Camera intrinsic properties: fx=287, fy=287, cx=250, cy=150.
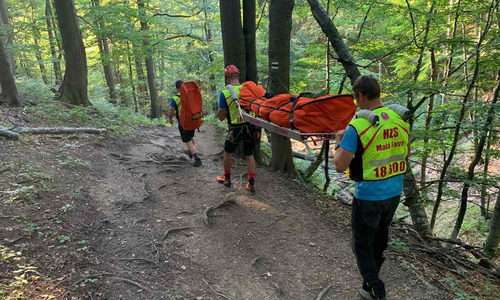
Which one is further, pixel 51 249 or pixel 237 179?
pixel 237 179

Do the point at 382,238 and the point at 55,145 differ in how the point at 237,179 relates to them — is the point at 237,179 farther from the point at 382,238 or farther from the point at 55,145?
the point at 55,145

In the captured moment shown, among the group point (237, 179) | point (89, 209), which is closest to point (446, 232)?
point (237, 179)

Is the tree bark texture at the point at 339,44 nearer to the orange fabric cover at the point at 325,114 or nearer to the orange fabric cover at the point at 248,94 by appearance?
the orange fabric cover at the point at 248,94

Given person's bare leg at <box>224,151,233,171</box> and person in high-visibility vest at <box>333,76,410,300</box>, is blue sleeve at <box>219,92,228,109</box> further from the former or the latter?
person in high-visibility vest at <box>333,76,410,300</box>

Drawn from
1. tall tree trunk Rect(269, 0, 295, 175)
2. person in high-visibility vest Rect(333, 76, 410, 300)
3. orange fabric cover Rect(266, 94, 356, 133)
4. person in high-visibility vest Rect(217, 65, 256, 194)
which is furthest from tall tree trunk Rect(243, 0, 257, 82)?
person in high-visibility vest Rect(333, 76, 410, 300)

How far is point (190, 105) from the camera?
7324 mm

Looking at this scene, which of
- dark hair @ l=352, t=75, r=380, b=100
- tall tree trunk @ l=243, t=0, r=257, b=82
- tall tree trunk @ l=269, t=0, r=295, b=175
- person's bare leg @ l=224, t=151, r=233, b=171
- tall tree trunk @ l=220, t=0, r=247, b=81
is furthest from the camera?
tall tree trunk @ l=243, t=0, r=257, b=82

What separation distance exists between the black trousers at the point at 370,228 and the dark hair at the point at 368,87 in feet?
3.73

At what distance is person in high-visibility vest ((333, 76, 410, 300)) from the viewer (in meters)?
2.92

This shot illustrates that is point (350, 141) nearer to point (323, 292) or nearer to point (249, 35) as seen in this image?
point (323, 292)

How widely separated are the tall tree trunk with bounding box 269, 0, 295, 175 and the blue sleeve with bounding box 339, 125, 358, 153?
416cm

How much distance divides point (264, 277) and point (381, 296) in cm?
148

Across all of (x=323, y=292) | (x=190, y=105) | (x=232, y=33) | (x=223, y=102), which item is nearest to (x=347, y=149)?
(x=323, y=292)

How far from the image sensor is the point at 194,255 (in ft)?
13.9
